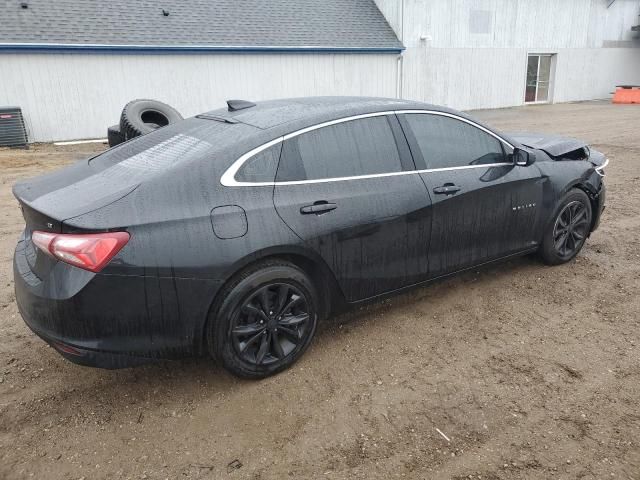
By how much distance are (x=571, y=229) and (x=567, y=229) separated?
6 centimetres

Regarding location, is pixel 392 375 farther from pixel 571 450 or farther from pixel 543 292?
pixel 543 292

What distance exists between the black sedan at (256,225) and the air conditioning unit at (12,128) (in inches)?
458

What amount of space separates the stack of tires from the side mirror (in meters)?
4.16

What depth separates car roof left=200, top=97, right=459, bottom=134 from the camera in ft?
10.8

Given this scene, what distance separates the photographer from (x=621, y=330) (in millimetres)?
3674

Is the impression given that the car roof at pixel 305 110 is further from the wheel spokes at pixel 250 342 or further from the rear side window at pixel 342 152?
the wheel spokes at pixel 250 342

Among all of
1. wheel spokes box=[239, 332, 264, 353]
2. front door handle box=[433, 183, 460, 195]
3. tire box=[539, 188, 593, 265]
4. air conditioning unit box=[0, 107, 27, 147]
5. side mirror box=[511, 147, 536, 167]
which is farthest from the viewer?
air conditioning unit box=[0, 107, 27, 147]

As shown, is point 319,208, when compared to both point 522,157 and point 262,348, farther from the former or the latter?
point 522,157

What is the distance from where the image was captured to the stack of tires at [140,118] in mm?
6281

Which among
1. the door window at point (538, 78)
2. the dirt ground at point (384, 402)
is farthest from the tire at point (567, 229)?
the door window at point (538, 78)

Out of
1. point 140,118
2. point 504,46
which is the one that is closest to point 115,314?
point 140,118

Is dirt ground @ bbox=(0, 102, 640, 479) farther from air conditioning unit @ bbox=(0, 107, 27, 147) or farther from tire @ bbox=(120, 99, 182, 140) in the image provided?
air conditioning unit @ bbox=(0, 107, 27, 147)

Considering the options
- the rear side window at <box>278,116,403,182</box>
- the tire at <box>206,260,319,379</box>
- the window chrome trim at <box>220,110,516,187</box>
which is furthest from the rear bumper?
the rear side window at <box>278,116,403,182</box>

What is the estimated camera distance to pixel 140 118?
674 cm
